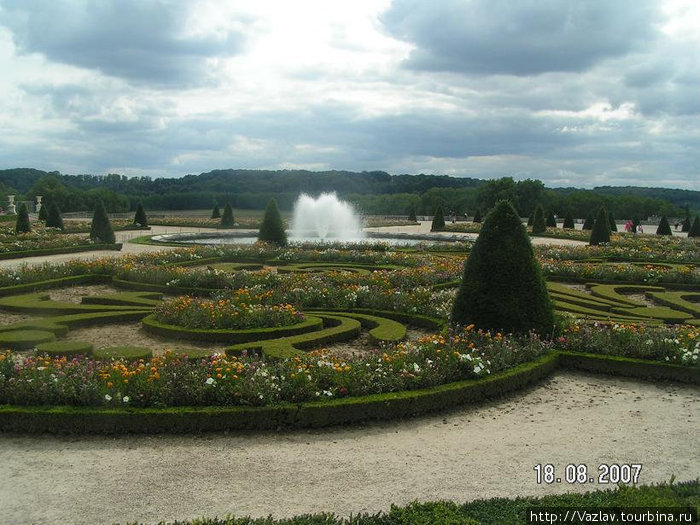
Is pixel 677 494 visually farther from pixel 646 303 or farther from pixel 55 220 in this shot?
pixel 55 220

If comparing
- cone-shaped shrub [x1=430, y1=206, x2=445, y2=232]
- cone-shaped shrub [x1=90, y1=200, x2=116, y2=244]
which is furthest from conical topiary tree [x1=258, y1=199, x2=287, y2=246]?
cone-shaped shrub [x1=430, y1=206, x2=445, y2=232]

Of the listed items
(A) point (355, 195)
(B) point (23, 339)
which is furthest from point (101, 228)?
(A) point (355, 195)

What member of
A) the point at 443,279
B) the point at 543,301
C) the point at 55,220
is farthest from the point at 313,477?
the point at 55,220

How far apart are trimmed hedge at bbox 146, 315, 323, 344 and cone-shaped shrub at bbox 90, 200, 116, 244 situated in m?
18.7

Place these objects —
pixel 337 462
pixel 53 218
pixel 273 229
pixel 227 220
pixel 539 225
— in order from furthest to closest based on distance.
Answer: pixel 227 220, pixel 539 225, pixel 53 218, pixel 273 229, pixel 337 462

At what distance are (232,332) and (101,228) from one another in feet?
65.3

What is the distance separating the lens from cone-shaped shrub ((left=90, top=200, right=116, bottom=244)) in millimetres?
28031

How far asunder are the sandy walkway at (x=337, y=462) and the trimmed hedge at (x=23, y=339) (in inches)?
130

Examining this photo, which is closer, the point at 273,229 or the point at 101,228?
the point at 273,229

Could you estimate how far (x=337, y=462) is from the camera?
20.8ft

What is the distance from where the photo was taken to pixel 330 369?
7.91 m

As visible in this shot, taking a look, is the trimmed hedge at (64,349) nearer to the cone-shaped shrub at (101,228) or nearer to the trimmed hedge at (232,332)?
the trimmed hedge at (232,332)

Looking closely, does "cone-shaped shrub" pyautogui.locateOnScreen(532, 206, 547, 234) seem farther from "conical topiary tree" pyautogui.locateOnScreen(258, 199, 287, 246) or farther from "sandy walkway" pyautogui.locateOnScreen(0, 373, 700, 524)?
"sandy walkway" pyautogui.locateOnScreen(0, 373, 700, 524)

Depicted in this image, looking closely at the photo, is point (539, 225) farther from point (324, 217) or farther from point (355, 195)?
point (355, 195)
